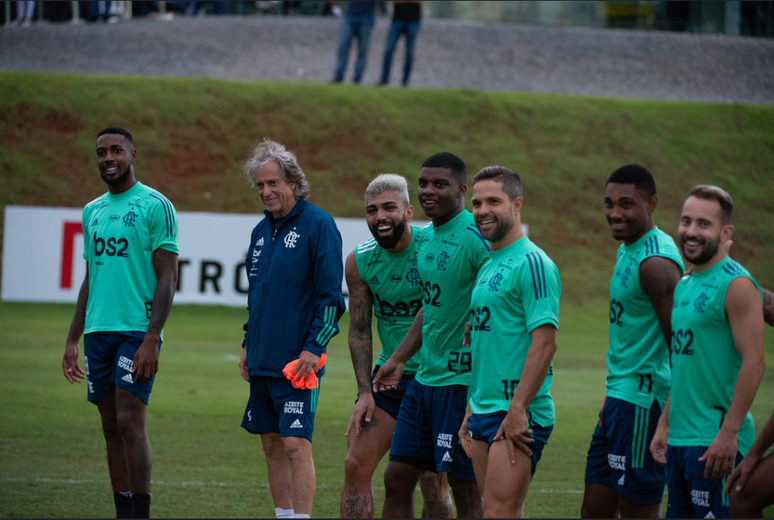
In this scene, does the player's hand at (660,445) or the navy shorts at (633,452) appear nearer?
the player's hand at (660,445)

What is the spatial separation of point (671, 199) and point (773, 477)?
18.7 metres

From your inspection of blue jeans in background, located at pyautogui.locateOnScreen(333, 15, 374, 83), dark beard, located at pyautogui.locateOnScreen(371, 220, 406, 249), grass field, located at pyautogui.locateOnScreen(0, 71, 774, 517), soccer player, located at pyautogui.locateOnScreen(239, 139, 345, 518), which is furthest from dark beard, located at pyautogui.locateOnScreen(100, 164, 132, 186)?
blue jeans in background, located at pyautogui.locateOnScreen(333, 15, 374, 83)

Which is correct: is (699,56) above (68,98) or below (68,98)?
above

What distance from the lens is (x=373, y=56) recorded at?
2925cm

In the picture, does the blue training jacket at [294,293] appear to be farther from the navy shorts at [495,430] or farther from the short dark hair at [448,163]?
the navy shorts at [495,430]

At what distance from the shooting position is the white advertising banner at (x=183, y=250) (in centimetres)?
1633

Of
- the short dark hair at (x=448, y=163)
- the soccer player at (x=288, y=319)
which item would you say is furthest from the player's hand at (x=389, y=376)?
the short dark hair at (x=448, y=163)

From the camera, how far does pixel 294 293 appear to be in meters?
5.61

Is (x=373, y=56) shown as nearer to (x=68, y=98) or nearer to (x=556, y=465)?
(x=68, y=98)

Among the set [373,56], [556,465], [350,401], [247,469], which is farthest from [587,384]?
[373,56]

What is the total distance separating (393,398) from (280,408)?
2.47 ft

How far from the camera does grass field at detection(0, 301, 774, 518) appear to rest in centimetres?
697

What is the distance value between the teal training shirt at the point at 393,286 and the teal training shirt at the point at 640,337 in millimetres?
1345

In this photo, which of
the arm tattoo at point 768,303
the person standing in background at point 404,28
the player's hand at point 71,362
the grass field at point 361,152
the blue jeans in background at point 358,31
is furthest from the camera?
the person standing in background at point 404,28
